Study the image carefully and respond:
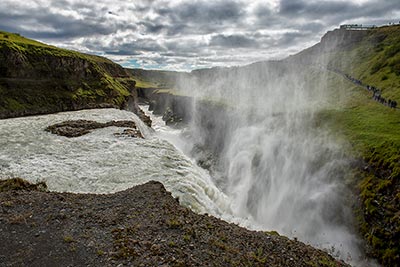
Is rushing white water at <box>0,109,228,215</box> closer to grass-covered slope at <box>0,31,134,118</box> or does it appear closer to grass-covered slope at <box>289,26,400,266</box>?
grass-covered slope at <box>289,26,400,266</box>

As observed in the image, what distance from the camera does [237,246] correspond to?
1241cm

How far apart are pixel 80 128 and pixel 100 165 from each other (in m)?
15.9

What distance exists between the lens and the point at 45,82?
188 ft

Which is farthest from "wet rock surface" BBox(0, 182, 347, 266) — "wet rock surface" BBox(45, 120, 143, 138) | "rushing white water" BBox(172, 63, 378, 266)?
"wet rock surface" BBox(45, 120, 143, 138)

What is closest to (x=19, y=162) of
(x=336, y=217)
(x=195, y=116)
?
(x=336, y=217)

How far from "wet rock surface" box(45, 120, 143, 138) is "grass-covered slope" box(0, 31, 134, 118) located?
14.1 metres

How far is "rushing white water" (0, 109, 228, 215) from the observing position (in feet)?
71.7


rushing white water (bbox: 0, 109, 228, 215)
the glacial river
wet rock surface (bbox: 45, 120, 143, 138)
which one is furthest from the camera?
wet rock surface (bbox: 45, 120, 143, 138)

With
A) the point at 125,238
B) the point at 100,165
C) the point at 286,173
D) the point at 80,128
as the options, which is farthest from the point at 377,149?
the point at 80,128

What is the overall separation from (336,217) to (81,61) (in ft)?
219

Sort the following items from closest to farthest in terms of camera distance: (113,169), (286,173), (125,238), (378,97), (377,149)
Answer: (125,238) < (377,149) < (113,169) < (286,173) < (378,97)

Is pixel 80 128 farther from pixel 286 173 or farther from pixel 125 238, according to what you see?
pixel 125 238

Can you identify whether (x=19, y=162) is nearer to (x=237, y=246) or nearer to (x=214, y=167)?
(x=237, y=246)

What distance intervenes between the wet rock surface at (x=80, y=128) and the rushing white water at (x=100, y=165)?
143 cm
